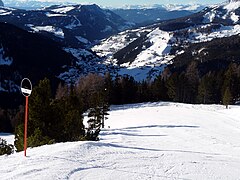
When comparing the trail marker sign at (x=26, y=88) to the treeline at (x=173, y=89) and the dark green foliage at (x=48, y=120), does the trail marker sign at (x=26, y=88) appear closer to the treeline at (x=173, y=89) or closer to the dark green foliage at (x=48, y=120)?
the dark green foliage at (x=48, y=120)

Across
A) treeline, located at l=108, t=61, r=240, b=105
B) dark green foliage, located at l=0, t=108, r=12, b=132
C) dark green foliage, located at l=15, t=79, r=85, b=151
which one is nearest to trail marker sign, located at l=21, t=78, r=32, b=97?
dark green foliage, located at l=15, t=79, r=85, b=151

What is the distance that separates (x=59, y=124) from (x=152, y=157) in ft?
55.3

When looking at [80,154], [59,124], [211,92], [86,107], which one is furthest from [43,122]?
[211,92]

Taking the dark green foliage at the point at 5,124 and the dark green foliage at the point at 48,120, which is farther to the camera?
the dark green foliage at the point at 5,124

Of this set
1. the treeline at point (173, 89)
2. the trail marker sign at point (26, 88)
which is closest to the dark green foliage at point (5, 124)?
the treeline at point (173, 89)

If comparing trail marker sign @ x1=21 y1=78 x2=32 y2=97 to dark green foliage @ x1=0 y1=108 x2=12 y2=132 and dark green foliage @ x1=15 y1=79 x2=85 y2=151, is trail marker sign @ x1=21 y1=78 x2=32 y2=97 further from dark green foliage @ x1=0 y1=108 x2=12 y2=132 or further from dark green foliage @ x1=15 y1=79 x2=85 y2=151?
dark green foliage @ x1=0 y1=108 x2=12 y2=132

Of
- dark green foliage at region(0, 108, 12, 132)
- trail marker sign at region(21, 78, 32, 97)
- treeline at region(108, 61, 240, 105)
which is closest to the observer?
trail marker sign at region(21, 78, 32, 97)

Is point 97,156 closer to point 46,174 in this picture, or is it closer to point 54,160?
point 54,160

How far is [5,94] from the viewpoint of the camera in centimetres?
17988

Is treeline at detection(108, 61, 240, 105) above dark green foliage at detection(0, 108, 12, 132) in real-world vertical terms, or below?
above

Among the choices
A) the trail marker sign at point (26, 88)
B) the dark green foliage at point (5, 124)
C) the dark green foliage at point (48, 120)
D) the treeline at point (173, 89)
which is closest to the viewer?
the trail marker sign at point (26, 88)

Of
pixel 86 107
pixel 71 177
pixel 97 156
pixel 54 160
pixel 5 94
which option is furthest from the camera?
pixel 5 94

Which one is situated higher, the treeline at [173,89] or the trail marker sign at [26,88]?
the trail marker sign at [26,88]

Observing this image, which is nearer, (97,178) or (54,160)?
(97,178)
